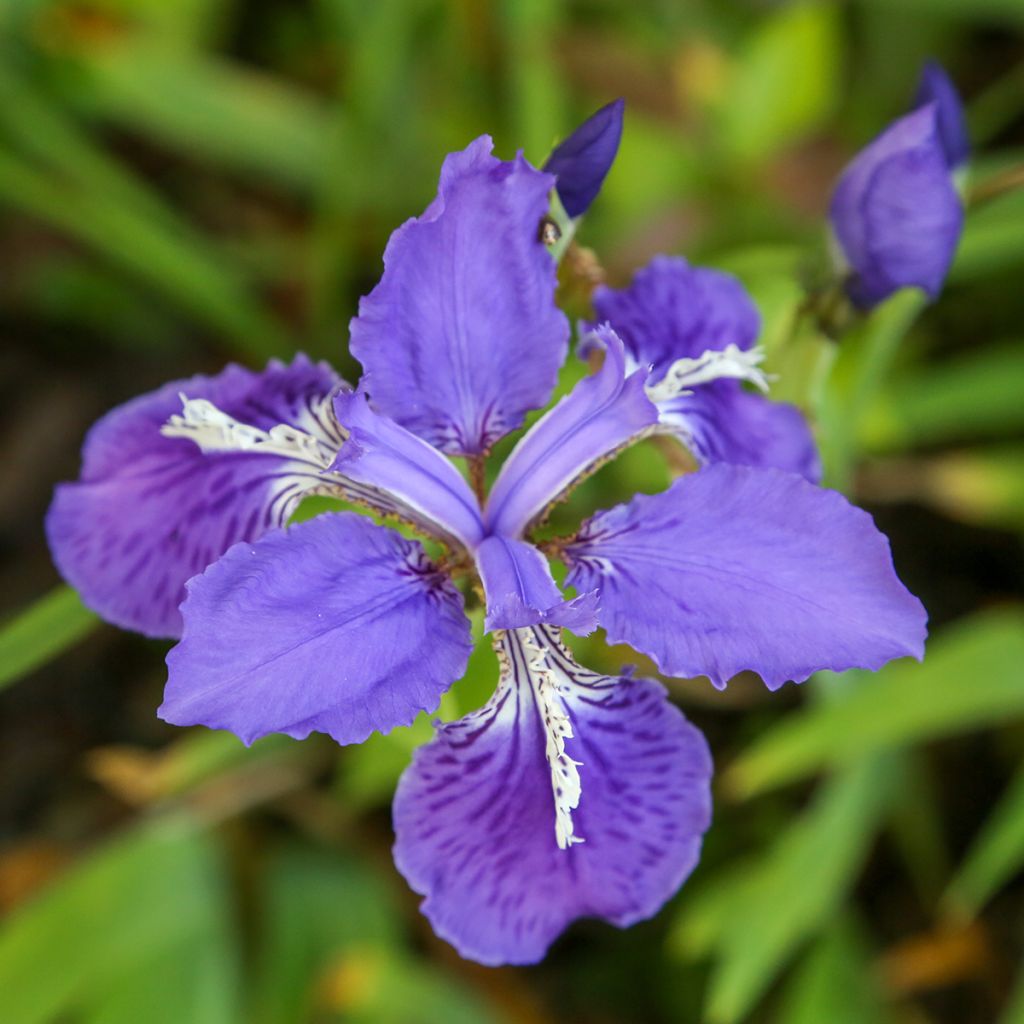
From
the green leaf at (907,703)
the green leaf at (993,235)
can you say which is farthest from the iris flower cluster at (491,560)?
the green leaf at (907,703)

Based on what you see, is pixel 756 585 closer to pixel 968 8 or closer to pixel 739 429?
pixel 739 429

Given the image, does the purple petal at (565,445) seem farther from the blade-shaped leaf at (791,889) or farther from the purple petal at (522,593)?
the blade-shaped leaf at (791,889)

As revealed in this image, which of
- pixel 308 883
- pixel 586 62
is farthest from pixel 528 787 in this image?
pixel 586 62

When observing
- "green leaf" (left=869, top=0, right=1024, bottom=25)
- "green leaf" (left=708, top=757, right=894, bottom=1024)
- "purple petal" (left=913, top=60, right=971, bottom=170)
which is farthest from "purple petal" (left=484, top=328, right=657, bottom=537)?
"green leaf" (left=869, top=0, right=1024, bottom=25)

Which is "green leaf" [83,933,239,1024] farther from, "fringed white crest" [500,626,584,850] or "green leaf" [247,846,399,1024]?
"fringed white crest" [500,626,584,850]

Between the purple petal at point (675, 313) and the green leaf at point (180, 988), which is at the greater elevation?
the purple petal at point (675, 313)

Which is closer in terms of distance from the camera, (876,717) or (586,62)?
(876,717)

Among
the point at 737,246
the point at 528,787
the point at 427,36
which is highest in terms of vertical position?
the point at 427,36

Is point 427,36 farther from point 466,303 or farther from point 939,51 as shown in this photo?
point 466,303
